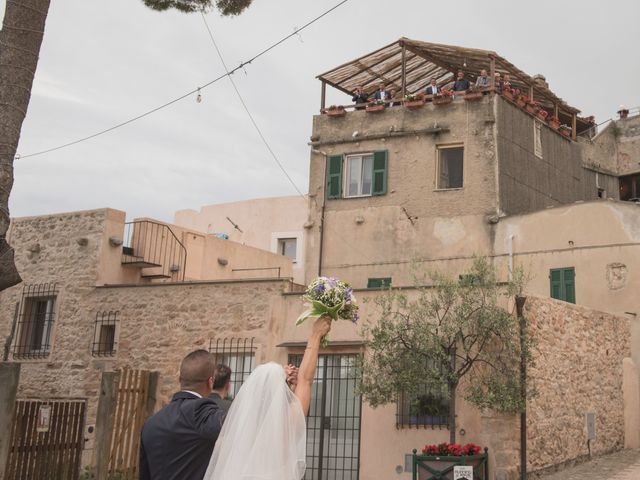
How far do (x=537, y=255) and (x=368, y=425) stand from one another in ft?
24.6

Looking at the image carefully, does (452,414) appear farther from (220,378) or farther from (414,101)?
(414,101)

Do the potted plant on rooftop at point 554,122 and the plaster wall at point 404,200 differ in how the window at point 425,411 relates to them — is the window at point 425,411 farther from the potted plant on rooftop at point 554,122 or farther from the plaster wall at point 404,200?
the potted plant on rooftop at point 554,122

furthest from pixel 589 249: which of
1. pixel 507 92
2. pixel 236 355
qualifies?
pixel 236 355

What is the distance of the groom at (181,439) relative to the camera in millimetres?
4086

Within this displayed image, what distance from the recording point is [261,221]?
1287 inches

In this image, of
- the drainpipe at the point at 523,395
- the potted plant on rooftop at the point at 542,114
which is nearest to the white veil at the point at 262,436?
the drainpipe at the point at 523,395

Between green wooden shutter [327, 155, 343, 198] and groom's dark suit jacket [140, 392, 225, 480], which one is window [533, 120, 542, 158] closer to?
green wooden shutter [327, 155, 343, 198]

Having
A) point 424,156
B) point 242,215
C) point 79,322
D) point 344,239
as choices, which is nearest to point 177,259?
point 79,322

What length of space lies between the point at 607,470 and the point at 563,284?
18.0ft

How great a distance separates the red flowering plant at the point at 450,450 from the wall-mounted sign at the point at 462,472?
35cm

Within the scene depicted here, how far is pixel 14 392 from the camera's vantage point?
11000 mm

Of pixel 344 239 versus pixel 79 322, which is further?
pixel 344 239

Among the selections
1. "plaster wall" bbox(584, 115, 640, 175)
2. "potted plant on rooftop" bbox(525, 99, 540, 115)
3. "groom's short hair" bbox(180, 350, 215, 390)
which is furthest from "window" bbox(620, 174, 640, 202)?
"groom's short hair" bbox(180, 350, 215, 390)

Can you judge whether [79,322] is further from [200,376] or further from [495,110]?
[200,376]
